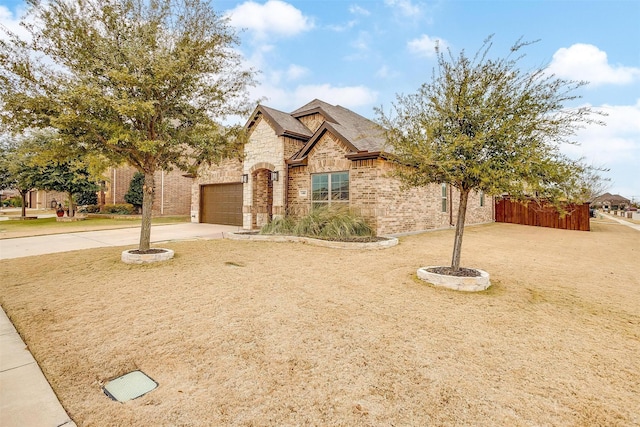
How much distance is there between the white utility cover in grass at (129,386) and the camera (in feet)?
7.57

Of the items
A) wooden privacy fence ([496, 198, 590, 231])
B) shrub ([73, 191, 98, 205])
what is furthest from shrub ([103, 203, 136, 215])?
wooden privacy fence ([496, 198, 590, 231])

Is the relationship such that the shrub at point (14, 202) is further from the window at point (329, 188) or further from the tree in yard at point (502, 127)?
the tree in yard at point (502, 127)

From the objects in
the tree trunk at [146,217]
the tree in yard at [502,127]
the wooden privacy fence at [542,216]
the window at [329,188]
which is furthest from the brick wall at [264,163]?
the wooden privacy fence at [542,216]

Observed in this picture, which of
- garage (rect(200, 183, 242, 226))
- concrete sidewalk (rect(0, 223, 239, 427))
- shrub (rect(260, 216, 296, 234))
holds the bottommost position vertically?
concrete sidewalk (rect(0, 223, 239, 427))

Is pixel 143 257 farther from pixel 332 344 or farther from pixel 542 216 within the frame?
pixel 542 216

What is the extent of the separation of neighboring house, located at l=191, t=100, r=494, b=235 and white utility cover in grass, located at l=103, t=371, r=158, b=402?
28.7 feet

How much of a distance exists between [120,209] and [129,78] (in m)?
19.5

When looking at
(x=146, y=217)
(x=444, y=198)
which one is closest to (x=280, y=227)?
(x=146, y=217)

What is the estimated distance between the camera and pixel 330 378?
2.49 metres

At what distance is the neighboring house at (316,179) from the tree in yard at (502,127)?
4.79 metres

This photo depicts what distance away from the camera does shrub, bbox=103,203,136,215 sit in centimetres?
2158

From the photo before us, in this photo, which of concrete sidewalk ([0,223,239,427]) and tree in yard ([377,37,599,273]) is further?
tree in yard ([377,37,599,273])

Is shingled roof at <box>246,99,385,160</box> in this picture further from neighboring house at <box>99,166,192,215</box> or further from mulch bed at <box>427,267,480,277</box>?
neighboring house at <box>99,166,192,215</box>

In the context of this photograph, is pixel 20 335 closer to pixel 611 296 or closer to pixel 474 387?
pixel 474 387
